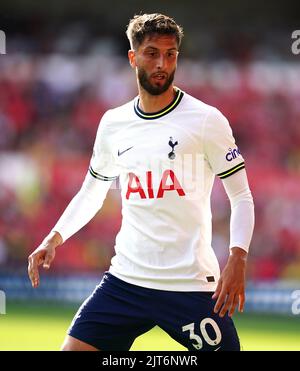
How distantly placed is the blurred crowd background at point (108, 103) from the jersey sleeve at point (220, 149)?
292 inches

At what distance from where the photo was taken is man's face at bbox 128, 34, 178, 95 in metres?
4.56

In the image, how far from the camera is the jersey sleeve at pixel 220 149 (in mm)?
4410

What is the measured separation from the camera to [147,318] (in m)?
4.45

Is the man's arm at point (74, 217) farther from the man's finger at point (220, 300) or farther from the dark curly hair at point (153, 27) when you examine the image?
the man's finger at point (220, 300)

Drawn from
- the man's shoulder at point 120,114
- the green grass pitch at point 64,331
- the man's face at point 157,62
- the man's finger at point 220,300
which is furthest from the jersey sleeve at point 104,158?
the green grass pitch at point 64,331

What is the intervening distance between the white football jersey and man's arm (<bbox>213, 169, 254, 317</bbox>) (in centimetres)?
10

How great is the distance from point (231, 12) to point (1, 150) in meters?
5.11

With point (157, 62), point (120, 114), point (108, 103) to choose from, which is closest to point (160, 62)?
point (157, 62)

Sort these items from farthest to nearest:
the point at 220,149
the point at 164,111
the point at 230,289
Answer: the point at 164,111
the point at 220,149
the point at 230,289

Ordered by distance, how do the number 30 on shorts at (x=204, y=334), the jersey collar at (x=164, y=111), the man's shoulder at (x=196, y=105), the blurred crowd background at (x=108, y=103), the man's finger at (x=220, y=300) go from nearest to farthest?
the man's finger at (x=220, y=300), the number 30 on shorts at (x=204, y=334), the man's shoulder at (x=196, y=105), the jersey collar at (x=164, y=111), the blurred crowd background at (x=108, y=103)

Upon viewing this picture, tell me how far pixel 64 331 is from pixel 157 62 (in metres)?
5.23

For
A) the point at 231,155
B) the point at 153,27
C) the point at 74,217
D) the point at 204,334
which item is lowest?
the point at 204,334

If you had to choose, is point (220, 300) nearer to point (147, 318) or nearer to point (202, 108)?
point (147, 318)

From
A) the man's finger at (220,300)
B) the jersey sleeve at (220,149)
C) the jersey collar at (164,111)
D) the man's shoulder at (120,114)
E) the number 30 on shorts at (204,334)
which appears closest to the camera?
the man's finger at (220,300)
